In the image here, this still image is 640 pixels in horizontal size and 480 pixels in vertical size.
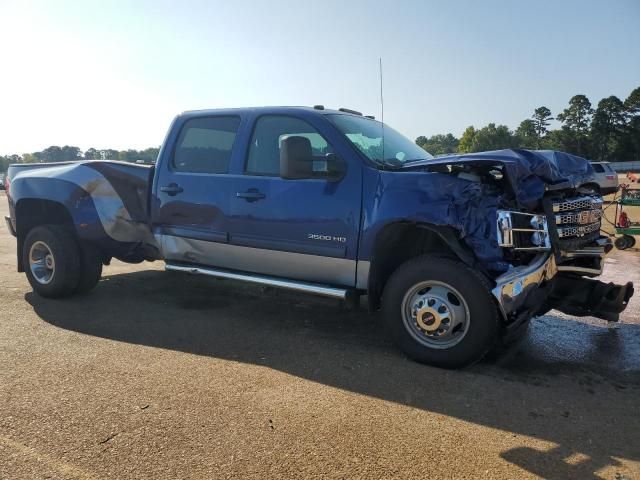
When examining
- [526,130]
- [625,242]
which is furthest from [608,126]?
[625,242]

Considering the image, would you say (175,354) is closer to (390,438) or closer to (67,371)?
(67,371)

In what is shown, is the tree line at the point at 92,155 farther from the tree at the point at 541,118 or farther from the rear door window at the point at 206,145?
the tree at the point at 541,118

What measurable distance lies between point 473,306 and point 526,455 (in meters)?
1.15

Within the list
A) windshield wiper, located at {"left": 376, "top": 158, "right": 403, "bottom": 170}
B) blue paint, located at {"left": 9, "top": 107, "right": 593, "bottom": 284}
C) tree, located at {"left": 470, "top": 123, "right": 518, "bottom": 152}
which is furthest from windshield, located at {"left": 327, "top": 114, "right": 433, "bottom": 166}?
tree, located at {"left": 470, "top": 123, "right": 518, "bottom": 152}

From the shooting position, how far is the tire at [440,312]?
3.64m

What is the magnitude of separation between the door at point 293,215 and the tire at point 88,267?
204cm

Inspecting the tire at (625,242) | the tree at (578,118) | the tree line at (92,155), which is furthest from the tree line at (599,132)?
the tire at (625,242)

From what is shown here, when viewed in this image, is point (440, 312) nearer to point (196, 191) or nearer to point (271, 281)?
point (271, 281)

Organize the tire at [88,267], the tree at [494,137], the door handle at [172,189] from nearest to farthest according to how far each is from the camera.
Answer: the door handle at [172,189]
the tire at [88,267]
the tree at [494,137]

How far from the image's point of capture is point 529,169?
12.2 feet

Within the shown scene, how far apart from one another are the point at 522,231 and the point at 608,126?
90.1 m

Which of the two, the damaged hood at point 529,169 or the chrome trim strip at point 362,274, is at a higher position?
the damaged hood at point 529,169

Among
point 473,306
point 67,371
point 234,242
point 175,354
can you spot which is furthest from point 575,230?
point 67,371

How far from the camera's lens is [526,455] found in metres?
2.69
